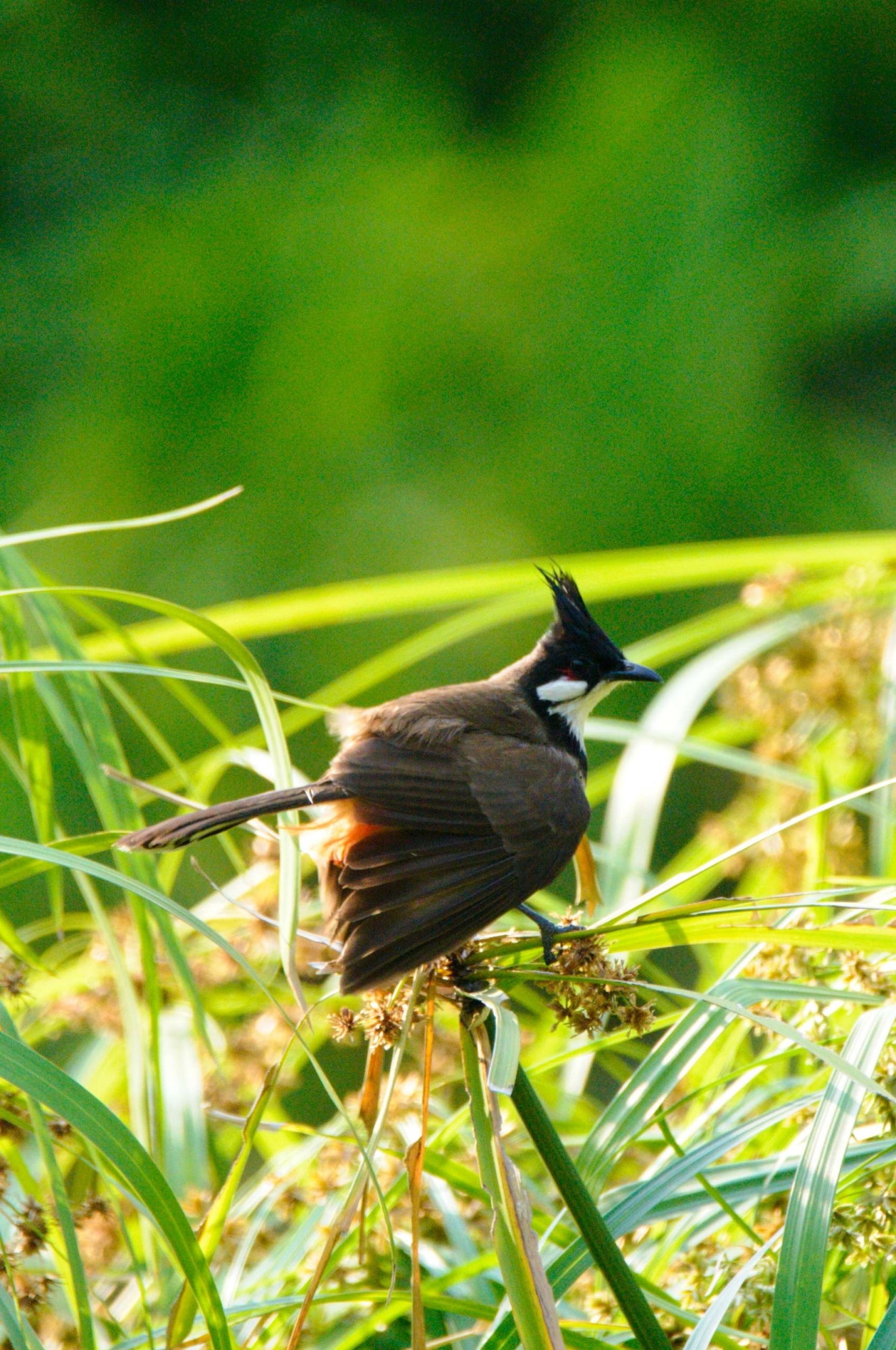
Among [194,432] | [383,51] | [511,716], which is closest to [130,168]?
[383,51]

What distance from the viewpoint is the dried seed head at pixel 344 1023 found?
862 mm

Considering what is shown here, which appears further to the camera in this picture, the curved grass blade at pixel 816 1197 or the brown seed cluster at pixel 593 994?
the brown seed cluster at pixel 593 994

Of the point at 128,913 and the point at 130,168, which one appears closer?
the point at 128,913

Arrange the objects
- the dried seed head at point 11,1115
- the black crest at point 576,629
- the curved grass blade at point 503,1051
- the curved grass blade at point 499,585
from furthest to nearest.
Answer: the black crest at point 576,629, the curved grass blade at point 499,585, the dried seed head at point 11,1115, the curved grass blade at point 503,1051

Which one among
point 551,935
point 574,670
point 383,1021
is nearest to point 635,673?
point 574,670

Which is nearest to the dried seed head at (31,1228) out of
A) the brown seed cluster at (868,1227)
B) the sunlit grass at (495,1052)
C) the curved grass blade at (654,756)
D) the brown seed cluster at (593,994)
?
the sunlit grass at (495,1052)

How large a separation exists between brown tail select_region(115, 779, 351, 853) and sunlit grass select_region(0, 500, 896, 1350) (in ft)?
0.10

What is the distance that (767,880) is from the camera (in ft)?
4.90

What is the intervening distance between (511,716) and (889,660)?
0.43m

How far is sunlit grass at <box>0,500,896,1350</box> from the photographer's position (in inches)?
31.3

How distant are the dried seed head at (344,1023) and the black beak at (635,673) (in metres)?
0.90

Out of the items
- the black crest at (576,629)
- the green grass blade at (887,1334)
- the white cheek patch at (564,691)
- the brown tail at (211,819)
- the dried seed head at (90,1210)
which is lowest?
the green grass blade at (887,1334)

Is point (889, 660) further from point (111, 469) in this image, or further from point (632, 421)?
point (111, 469)

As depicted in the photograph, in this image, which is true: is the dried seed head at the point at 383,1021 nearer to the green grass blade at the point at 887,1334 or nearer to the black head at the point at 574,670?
the green grass blade at the point at 887,1334
